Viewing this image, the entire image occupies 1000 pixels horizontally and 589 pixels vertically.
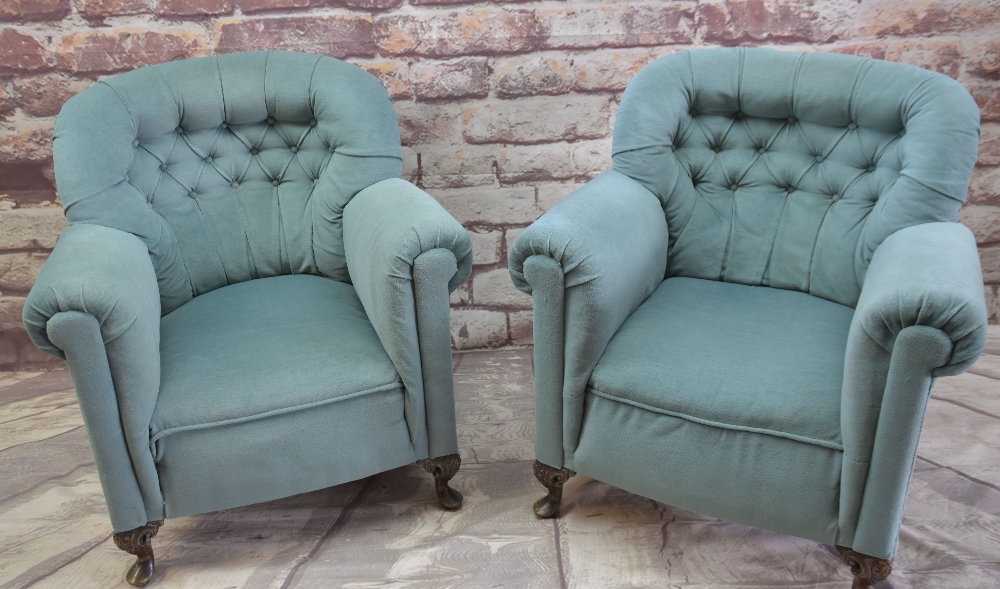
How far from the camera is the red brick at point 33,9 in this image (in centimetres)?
202

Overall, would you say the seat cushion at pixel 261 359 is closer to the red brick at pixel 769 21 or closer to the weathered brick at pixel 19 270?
the weathered brick at pixel 19 270

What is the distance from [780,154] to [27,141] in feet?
6.63

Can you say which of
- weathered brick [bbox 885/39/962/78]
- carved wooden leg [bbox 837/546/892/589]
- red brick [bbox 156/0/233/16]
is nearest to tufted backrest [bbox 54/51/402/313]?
red brick [bbox 156/0/233/16]

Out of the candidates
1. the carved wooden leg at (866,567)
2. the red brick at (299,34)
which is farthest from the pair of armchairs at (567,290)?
the red brick at (299,34)

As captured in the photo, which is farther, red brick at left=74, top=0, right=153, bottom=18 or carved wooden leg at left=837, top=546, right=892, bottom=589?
red brick at left=74, top=0, right=153, bottom=18

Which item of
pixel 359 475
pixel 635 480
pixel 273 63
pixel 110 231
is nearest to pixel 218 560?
pixel 359 475

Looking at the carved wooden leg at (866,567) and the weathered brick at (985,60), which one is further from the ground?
the weathered brick at (985,60)

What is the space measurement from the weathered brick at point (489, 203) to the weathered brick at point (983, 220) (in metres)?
1.26

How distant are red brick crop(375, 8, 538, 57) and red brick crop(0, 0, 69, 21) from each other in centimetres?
83

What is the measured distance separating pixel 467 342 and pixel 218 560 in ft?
3.52

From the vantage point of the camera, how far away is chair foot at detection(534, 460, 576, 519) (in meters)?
1.58

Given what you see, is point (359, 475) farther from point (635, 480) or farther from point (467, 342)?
point (467, 342)

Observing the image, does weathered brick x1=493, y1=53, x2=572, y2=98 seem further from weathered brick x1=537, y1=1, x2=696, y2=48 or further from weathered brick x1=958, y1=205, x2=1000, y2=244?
weathered brick x1=958, y1=205, x2=1000, y2=244

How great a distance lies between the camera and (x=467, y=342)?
7.93 ft
